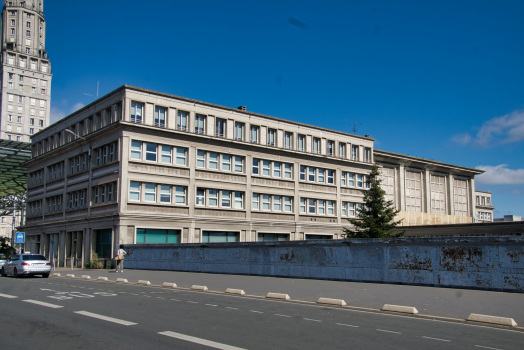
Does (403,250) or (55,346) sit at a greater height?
(403,250)

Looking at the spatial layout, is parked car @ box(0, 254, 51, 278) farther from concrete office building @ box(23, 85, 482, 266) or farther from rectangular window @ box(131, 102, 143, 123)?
rectangular window @ box(131, 102, 143, 123)

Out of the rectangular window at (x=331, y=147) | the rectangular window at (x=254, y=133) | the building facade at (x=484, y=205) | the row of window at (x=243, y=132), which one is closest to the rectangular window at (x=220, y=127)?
the row of window at (x=243, y=132)

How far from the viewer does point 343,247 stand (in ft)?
66.9

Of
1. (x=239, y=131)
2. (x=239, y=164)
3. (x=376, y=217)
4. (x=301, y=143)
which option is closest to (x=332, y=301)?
(x=376, y=217)

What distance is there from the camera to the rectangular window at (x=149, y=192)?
4028 cm

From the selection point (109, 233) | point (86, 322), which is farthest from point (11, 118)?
point (86, 322)

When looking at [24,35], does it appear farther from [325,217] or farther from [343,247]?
[343,247]

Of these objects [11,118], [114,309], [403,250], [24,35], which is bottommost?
[114,309]

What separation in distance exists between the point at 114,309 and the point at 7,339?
4134 millimetres

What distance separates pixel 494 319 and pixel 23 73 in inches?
4973

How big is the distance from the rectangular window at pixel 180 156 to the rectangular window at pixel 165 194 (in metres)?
2.41

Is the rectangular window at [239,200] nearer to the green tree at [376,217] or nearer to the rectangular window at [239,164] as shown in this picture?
the rectangular window at [239,164]

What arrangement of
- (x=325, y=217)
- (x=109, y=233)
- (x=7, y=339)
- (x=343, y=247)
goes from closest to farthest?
(x=7, y=339)
(x=343, y=247)
(x=109, y=233)
(x=325, y=217)

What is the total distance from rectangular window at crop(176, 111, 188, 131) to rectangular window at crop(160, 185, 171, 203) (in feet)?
17.7
